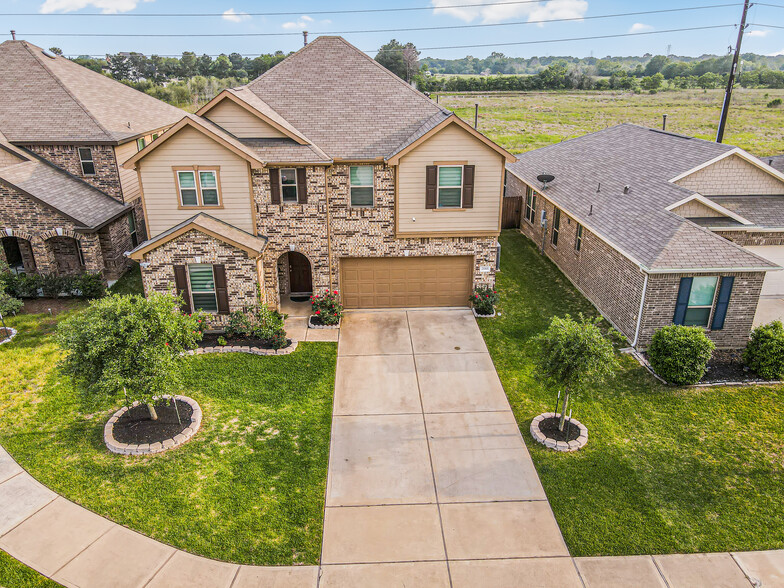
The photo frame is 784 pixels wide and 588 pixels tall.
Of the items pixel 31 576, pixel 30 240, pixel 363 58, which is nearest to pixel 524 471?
pixel 31 576

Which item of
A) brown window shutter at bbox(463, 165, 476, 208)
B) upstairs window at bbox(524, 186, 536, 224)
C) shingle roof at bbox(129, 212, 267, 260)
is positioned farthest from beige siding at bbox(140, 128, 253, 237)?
upstairs window at bbox(524, 186, 536, 224)

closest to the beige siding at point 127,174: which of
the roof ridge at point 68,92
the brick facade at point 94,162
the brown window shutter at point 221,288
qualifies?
the brick facade at point 94,162

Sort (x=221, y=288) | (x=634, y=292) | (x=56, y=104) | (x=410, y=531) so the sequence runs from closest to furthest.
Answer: (x=410, y=531) < (x=634, y=292) < (x=221, y=288) < (x=56, y=104)

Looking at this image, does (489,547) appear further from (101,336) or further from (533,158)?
(533,158)

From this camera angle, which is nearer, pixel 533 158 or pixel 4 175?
pixel 4 175

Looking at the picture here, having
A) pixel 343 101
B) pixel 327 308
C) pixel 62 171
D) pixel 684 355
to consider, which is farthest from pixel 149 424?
pixel 62 171

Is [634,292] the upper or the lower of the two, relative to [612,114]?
lower

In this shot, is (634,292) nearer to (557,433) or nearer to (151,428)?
(557,433)

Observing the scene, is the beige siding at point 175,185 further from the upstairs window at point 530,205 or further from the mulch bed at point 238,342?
the upstairs window at point 530,205
